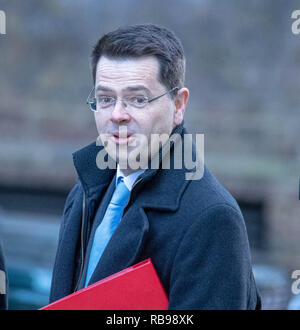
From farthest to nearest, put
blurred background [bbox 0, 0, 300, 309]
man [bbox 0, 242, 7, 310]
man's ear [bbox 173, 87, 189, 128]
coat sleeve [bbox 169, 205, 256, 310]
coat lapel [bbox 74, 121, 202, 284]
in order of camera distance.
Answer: blurred background [bbox 0, 0, 300, 309]
man [bbox 0, 242, 7, 310]
man's ear [bbox 173, 87, 189, 128]
coat lapel [bbox 74, 121, 202, 284]
coat sleeve [bbox 169, 205, 256, 310]

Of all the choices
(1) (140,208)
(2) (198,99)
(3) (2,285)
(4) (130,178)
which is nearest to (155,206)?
(1) (140,208)

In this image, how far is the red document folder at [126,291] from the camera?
5.80 ft

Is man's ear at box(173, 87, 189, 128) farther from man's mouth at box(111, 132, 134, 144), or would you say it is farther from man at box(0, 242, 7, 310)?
man at box(0, 242, 7, 310)

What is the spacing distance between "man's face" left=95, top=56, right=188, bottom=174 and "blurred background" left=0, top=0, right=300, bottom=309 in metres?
5.04

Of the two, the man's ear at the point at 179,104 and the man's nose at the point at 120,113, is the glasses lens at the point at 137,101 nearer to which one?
the man's nose at the point at 120,113

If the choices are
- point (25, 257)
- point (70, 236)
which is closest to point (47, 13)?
point (25, 257)

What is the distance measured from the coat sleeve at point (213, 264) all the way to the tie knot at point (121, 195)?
0.35 m

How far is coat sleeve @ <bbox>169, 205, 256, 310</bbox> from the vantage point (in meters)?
1.71

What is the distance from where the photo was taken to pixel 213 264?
1705 mm

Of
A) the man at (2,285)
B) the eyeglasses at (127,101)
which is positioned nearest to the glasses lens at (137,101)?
the eyeglasses at (127,101)

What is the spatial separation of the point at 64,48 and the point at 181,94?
7253mm

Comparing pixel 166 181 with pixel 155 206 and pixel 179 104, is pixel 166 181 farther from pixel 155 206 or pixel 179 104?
pixel 179 104

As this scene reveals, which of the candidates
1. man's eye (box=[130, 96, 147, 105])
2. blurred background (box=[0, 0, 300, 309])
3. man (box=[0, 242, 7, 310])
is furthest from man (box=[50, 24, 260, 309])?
blurred background (box=[0, 0, 300, 309])

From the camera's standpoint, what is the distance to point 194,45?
8.41 meters
